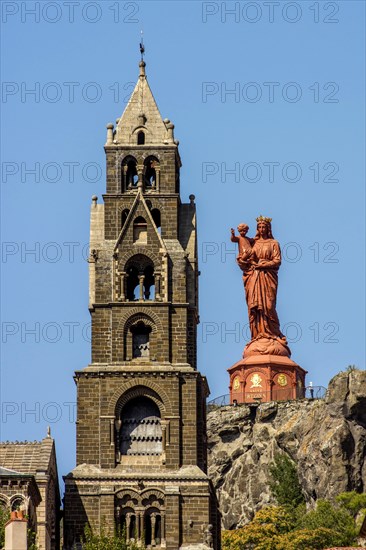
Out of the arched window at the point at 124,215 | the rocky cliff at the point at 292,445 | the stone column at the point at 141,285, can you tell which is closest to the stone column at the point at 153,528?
the stone column at the point at 141,285

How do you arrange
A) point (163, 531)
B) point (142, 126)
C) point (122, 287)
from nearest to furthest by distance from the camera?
point (163, 531)
point (122, 287)
point (142, 126)

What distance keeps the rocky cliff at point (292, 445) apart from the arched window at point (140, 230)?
151 ft

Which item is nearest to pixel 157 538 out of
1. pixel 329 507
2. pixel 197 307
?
pixel 197 307

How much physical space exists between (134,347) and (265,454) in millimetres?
51554

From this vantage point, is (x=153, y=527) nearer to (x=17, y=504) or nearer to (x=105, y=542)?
(x=105, y=542)

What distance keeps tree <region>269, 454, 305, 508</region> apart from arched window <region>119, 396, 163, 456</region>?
46.7 meters

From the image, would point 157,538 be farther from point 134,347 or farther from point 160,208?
point 160,208

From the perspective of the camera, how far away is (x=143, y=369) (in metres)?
128

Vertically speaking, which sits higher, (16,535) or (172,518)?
(172,518)

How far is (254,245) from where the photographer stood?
186750mm

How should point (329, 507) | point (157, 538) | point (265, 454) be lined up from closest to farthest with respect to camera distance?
point (157, 538) → point (329, 507) → point (265, 454)

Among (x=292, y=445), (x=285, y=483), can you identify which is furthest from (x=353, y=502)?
(x=292, y=445)

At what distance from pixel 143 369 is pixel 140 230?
8518 mm

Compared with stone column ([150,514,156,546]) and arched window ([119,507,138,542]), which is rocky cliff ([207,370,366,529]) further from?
arched window ([119,507,138,542])
